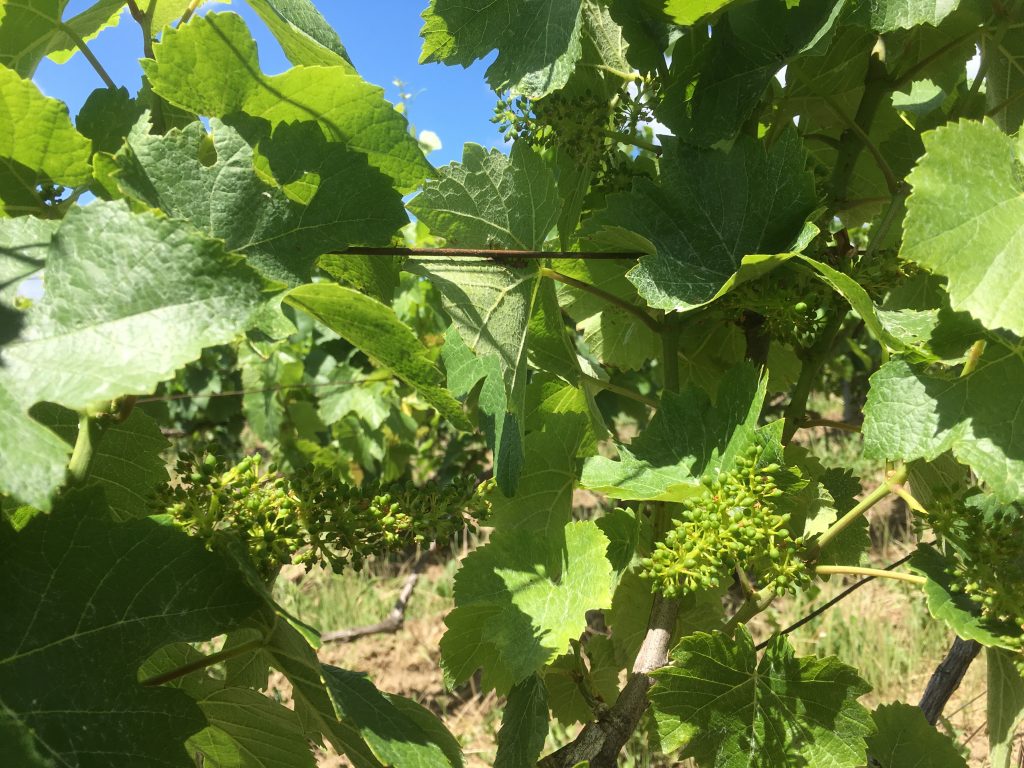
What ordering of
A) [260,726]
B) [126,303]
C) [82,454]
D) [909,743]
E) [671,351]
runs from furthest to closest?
→ [909,743] < [671,351] < [260,726] < [82,454] < [126,303]

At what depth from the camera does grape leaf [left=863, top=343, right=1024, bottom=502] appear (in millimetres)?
999

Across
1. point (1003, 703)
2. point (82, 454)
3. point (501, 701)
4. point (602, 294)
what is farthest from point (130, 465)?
point (501, 701)

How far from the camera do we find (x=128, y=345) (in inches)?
31.0

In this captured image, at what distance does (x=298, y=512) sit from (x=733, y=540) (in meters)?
0.56

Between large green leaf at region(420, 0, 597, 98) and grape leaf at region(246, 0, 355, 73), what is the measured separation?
0.16 meters

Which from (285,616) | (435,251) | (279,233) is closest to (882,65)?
(435,251)

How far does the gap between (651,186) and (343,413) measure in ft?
12.3

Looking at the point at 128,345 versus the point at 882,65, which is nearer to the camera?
the point at 128,345

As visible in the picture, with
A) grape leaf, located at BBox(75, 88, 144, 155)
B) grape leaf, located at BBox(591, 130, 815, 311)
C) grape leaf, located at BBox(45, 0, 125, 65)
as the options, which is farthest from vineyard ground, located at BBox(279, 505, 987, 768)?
grape leaf, located at BBox(45, 0, 125, 65)

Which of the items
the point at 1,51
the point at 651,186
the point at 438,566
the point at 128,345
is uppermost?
the point at 1,51

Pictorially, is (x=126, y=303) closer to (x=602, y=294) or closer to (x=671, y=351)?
(x=602, y=294)

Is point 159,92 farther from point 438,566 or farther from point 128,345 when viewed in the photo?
point 438,566

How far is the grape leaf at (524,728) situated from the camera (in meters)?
1.32

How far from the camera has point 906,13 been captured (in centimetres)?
116
